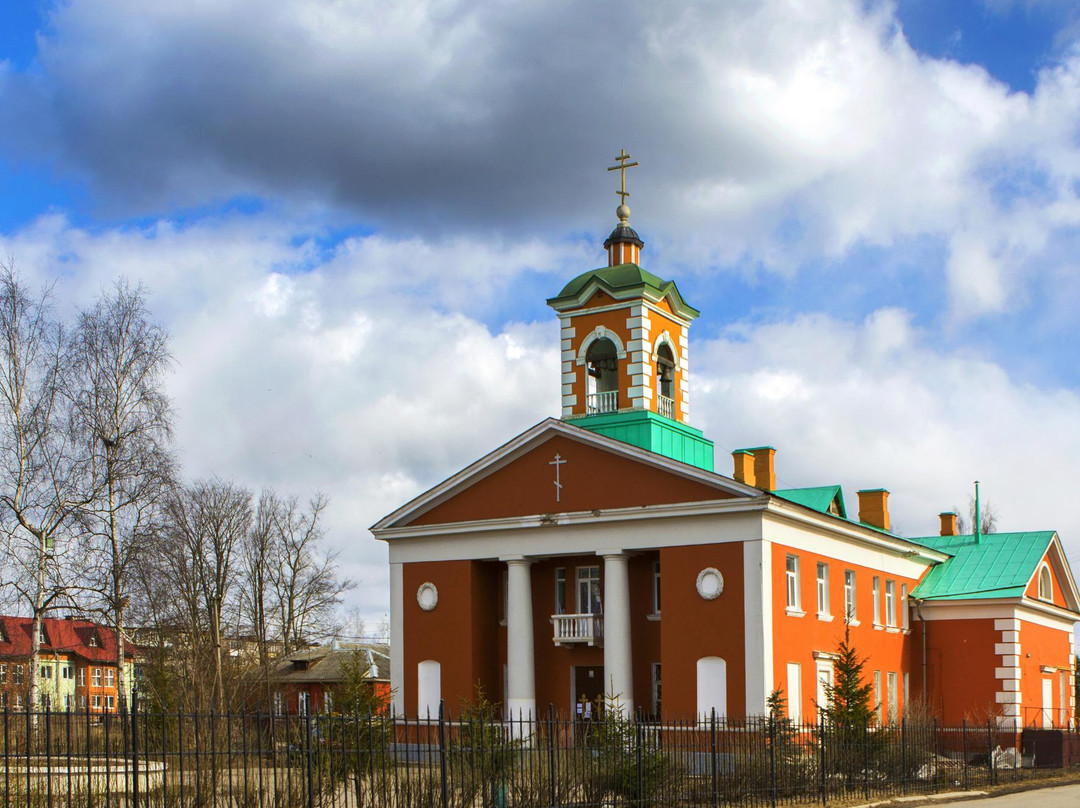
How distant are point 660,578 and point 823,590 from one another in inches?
186

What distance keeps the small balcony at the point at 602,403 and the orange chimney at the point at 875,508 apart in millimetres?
10086

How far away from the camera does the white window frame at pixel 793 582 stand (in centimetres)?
3291

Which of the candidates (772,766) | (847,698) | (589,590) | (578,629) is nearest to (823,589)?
(847,698)

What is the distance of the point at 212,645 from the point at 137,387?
13.5 metres

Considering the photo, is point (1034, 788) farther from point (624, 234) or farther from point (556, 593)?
point (624, 234)

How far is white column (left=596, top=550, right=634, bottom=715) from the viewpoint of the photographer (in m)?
33.0

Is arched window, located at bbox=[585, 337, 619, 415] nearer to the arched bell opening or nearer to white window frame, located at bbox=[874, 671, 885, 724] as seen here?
the arched bell opening

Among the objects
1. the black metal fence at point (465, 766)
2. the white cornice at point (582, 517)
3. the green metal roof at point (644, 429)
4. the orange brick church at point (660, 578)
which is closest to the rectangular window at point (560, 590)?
the orange brick church at point (660, 578)

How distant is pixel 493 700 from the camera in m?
35.8

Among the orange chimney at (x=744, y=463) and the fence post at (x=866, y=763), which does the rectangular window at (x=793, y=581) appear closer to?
the orange chimney at (x=744, y=463)

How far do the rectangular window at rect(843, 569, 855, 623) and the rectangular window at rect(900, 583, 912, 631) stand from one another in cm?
394

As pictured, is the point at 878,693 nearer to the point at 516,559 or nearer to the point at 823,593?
the point at 823,593

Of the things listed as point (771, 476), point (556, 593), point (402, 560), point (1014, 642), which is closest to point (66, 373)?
point (402, 560)

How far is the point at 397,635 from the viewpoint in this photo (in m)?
36.8
